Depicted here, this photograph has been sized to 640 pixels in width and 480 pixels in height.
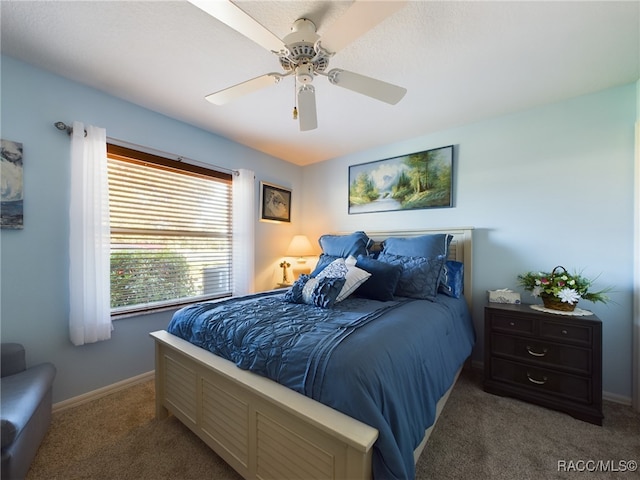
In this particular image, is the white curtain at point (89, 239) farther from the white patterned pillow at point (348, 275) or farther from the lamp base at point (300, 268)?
the lamp base at point (300, 268)

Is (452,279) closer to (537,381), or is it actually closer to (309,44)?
(537,381)

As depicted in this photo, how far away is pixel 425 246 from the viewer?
2500mm

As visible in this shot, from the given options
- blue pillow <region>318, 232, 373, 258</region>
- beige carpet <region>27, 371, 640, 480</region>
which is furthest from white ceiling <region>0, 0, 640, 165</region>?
beige carpet <region>27, 371, 640, 480</region>

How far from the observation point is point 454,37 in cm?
156

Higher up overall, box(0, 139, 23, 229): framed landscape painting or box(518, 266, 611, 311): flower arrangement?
box(0, 139, 23, 229): framed landscape painting

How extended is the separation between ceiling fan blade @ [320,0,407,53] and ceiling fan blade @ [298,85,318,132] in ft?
0.80

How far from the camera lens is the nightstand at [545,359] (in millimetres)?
1780

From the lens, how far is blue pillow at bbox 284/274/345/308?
1.84m

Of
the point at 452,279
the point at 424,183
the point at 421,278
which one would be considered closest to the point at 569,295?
the point at 452,279

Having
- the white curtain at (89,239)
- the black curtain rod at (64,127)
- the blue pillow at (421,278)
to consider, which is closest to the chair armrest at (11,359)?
the white curtain at (89,239)

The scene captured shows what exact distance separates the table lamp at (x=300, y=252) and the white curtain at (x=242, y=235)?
0.68 m

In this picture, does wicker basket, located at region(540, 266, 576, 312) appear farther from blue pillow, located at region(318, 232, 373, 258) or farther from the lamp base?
the lamp base

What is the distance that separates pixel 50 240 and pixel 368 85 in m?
2.47

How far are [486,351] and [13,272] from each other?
3549mm
